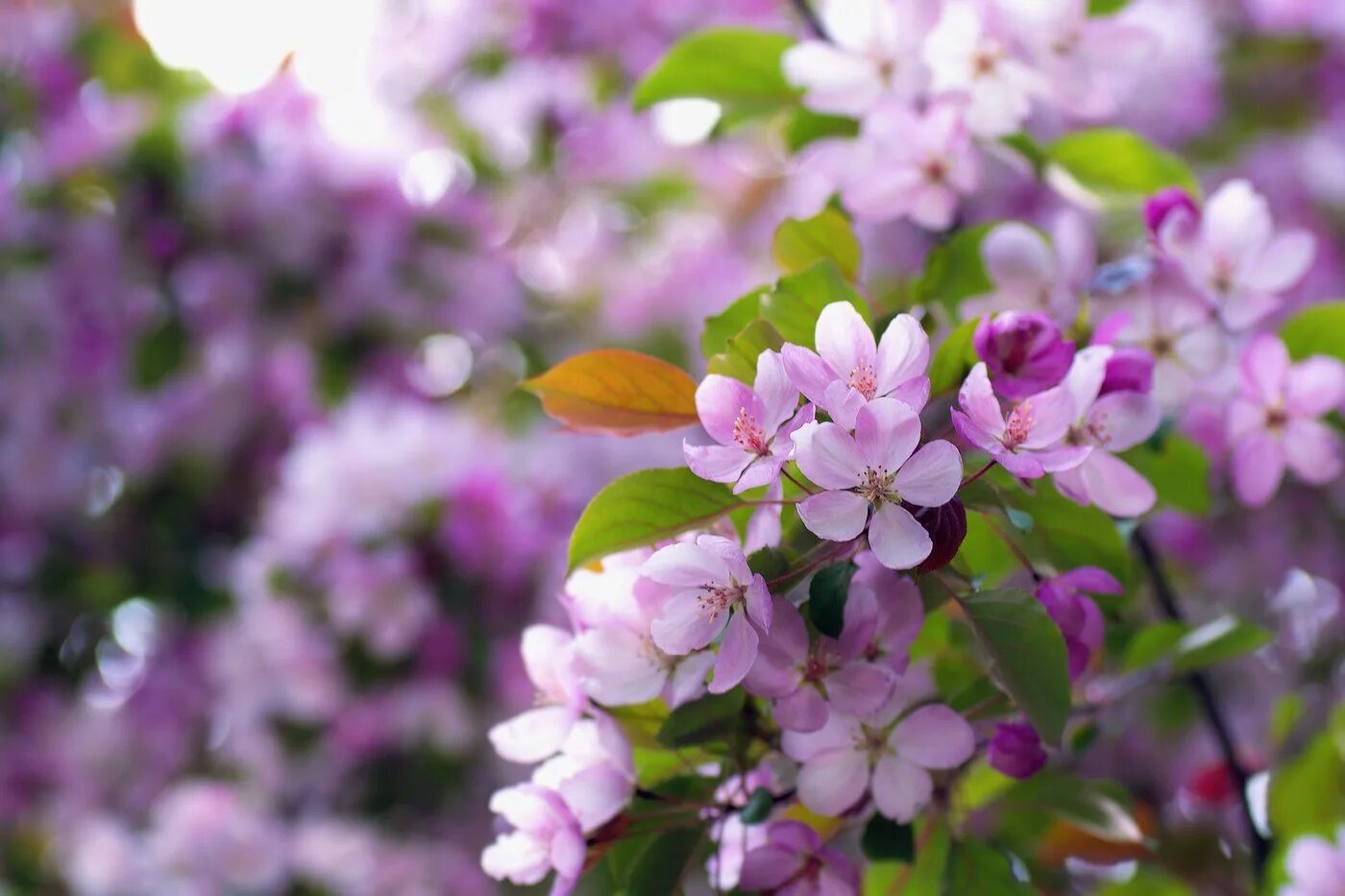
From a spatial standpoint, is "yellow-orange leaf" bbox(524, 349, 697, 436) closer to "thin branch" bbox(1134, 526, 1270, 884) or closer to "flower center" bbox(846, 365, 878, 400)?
"flower center" bbox(846, 365, 878, 400)

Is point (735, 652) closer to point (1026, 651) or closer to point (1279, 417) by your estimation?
point (1026, 651)

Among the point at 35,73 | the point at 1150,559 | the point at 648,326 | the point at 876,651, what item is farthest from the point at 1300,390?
the point at 35,73

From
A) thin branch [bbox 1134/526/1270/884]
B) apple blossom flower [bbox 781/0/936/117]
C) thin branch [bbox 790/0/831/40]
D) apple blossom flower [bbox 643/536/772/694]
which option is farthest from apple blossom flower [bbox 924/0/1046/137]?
apple blossom flower [bbox 643/536/772/694]

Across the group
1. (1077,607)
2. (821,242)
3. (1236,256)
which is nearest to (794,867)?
(1077,607)

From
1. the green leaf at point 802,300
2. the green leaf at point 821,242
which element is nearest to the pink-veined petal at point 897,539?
the green leaf at point 802,300

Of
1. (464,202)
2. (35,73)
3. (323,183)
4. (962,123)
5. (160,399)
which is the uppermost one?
(962,123)

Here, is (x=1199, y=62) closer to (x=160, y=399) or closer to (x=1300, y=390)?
(x=1300, y=390)
